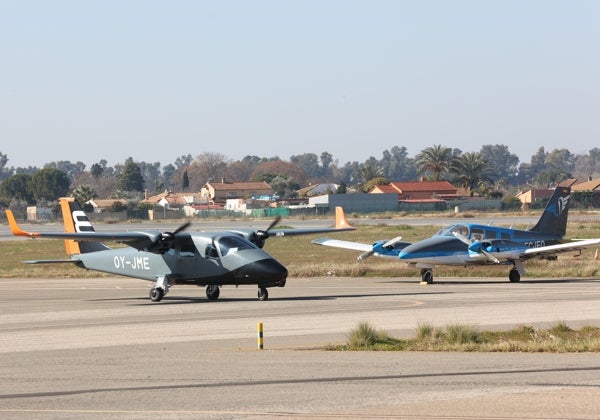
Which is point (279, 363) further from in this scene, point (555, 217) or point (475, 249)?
point (555, 217)

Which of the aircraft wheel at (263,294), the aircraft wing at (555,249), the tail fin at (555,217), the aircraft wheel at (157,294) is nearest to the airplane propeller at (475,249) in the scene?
the aircraft wing at (555,249)

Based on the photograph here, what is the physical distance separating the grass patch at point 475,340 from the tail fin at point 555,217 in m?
21.0

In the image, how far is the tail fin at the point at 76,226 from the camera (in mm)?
39969

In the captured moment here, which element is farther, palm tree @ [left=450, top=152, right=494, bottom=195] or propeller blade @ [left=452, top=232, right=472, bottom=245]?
palm tree @ [left=450, top=152, right=494, bottom=195]

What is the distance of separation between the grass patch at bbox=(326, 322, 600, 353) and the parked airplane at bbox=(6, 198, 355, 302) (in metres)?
11.5

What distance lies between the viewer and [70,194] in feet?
635

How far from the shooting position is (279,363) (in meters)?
19.2

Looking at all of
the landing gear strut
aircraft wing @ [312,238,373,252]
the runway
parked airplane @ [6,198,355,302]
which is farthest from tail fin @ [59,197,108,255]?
aircraft wing @ [312,238,373,252]

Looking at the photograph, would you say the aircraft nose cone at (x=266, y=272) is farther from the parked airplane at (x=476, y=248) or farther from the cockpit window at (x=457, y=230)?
the cockpit window at (x=457, y=230)

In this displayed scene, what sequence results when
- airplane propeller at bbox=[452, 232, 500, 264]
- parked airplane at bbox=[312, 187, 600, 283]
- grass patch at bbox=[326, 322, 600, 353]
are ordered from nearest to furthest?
1. grass patch at bbox=[326, 322, 600, 353]
2. parked airplane at bbox=[312, 187, 600, 283]
3. airplane propeller at bbox=[452, 232, 500, 264]

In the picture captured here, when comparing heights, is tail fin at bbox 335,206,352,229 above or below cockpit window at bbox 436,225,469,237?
above

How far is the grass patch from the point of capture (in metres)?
21.1

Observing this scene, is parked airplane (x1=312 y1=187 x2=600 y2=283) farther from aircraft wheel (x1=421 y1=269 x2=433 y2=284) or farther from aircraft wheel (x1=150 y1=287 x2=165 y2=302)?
aircraft wheel (x1=150 y1=287 x2=165 y2=302)

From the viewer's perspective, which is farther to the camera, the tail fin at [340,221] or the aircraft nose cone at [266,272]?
the tail fin at [340,221]
